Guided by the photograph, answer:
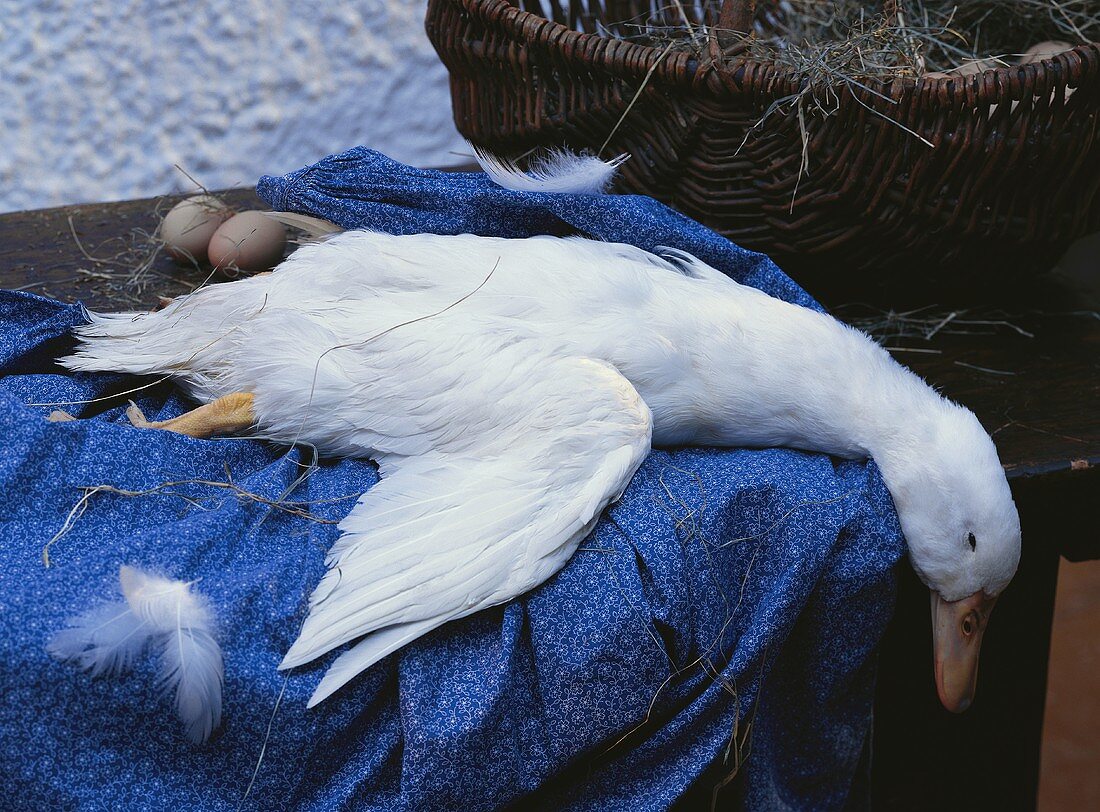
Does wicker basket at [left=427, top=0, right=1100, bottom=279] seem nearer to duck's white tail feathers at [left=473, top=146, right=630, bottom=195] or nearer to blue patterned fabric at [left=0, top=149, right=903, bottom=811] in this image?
duck's white tail feathers at [left=473, top=146, right=630, bottom=195]

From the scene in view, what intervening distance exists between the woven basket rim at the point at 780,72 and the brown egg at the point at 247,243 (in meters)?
0.44

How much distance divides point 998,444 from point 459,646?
0.65 meters

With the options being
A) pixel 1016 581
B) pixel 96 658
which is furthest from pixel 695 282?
pixel 96 658

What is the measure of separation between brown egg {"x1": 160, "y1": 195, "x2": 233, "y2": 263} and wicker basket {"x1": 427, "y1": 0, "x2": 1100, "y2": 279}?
44 cm

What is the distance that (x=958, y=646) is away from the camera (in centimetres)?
99

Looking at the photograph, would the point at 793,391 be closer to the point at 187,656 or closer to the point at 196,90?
the point at 187,656

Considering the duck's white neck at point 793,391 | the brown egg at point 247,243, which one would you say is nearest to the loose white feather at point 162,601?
the duck's white neck at point 793,391

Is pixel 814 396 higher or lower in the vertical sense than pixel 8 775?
higher

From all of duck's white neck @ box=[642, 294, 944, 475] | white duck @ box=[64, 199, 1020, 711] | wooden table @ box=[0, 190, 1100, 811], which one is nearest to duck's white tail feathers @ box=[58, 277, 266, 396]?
white duck @ box=[64, 199, 1020, 711]

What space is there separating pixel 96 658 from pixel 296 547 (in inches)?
7.0

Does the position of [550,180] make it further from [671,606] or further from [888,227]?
[671,606]

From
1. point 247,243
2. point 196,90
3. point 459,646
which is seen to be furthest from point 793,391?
point 196,90

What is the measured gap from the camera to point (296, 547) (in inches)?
33.0

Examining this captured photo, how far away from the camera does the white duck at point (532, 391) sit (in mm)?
854
